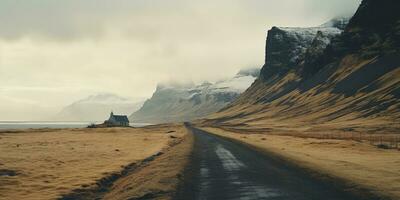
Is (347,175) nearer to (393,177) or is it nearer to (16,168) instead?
(393,177)

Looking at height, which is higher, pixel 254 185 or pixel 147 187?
pixel 254 185

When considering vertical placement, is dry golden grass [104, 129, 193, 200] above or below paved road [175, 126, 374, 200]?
below

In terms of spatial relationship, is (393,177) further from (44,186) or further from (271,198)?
(44,186)

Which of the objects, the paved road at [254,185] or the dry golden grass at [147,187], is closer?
the paved road at [254,185]

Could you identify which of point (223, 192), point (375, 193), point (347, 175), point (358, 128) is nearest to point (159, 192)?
point (223, 192)

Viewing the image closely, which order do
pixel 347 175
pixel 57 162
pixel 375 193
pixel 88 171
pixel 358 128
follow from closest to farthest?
pixel 375 193
pixel 347 175
pixel 88 171
pixel 57 162
pixel 358 128

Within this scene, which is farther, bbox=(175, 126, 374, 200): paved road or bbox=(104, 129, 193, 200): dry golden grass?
bbox=(104, 129, 193, 200): dry golden grass

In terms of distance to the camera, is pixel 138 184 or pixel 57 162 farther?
pixel 57 162

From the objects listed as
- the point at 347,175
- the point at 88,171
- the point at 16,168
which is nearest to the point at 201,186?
the point at 347,175

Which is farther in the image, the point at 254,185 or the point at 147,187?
the point at 147,187

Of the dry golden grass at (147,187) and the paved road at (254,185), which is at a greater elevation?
the paved road at (254,185)

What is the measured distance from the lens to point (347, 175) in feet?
107

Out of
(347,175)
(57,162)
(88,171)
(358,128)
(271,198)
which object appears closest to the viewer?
(271,198)

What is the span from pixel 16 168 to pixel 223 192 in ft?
75.7
